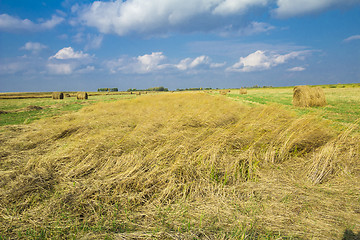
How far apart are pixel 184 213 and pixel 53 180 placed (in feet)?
6.99

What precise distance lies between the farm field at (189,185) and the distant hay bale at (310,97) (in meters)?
12.1

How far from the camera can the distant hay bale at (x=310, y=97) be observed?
A: 1461 centimetres

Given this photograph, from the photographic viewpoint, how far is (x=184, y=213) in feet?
7.59

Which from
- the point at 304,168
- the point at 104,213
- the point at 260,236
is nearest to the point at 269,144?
the point at 304,168

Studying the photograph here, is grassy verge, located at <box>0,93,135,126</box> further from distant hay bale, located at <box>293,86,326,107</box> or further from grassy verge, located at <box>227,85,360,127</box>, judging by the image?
distant hay bale, located at <box>293,86,326,107</box>

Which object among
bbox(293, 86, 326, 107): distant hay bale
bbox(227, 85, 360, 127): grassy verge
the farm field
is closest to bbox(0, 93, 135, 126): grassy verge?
the farm field

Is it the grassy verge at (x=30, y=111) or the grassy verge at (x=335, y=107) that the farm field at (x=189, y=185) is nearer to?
the grassy verge at (x=335, y=107)

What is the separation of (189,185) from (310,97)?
15.8 metres

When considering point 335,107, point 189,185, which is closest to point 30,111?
point 189,185

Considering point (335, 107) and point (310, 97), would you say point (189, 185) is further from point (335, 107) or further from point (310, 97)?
point (310, 97)

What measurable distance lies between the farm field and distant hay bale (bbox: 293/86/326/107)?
1206 cm

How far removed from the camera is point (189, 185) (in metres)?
2.90

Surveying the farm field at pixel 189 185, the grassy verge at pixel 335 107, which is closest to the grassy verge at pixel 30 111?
the farm field at pixel 189 185

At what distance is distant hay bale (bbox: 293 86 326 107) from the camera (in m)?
14.6
